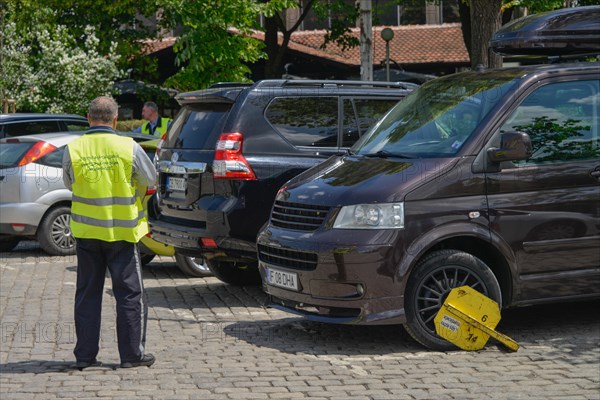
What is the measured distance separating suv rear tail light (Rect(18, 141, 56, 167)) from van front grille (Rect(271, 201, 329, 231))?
6.50 m

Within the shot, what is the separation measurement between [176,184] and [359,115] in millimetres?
1793

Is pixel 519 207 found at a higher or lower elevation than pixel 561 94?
lower

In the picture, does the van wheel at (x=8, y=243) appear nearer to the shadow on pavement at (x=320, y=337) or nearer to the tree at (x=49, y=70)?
the shadow on pavement at (x=320, y=337)

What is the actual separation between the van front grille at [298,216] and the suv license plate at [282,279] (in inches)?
13.3

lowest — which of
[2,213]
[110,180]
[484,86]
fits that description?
[2,213]

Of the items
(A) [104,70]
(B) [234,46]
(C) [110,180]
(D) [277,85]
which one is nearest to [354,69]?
(A) [104,70]

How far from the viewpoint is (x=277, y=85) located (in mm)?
10547

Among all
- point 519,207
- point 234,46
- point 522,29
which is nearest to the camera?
point 519,207

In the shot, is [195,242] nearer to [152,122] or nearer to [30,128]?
[30,128]

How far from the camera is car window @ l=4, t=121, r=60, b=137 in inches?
655

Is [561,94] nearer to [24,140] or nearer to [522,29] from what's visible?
[522,29]

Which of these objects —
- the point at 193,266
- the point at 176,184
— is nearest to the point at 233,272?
the point at 193,266

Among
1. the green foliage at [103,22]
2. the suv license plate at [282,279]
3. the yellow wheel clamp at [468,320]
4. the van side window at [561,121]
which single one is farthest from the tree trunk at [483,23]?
the green foliage at [103,22]

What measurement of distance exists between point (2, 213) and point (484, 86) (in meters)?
7.62
